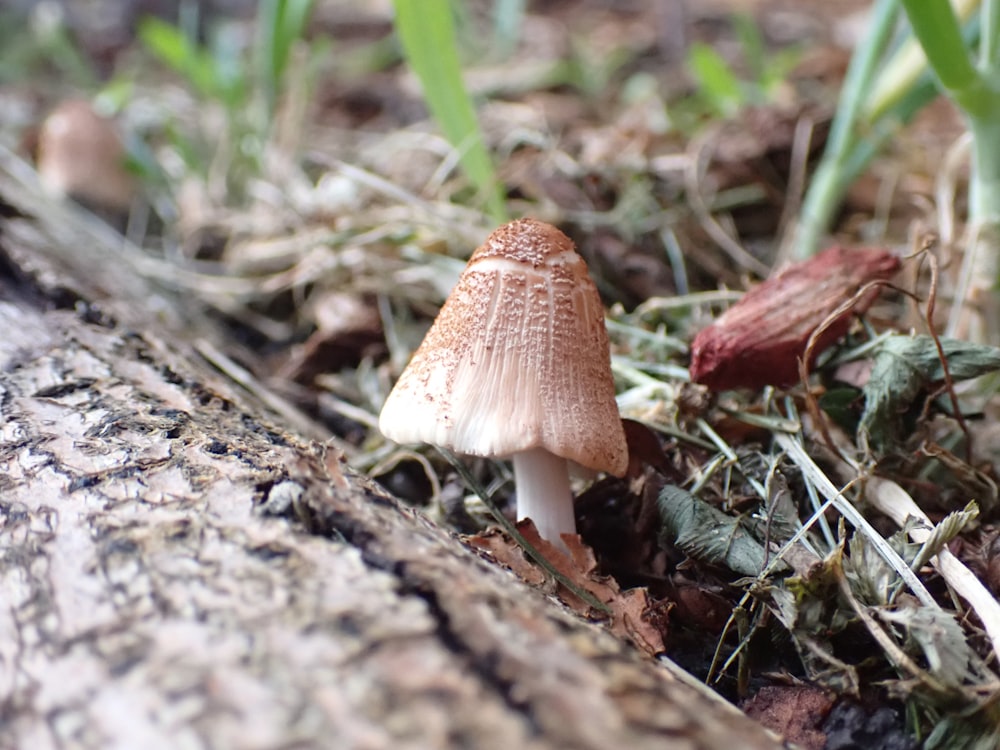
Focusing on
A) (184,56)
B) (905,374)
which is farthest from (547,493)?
(184,56)

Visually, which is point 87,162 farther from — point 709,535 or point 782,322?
point 709,535

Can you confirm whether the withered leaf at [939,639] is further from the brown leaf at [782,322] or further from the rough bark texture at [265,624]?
the brown leaf at [782,322]

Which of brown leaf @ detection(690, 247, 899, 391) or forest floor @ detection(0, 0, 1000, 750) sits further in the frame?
brown leaf @ detection(690, 247, 899, 391)

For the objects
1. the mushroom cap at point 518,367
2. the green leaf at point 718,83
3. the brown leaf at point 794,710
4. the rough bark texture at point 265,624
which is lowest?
the brown leaf at point 794,710

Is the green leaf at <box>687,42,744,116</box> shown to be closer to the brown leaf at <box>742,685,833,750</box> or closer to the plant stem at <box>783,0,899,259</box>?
the plant stem at <box>783,0,899,259</box>

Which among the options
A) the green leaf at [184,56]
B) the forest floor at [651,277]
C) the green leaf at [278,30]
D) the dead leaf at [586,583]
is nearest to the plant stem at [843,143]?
the forest floor at [651,277]

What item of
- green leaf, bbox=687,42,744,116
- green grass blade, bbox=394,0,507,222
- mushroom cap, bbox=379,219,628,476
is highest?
green leaf, bbox=687,42,744,116

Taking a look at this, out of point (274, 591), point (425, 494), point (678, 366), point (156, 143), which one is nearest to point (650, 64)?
point (156, 143)

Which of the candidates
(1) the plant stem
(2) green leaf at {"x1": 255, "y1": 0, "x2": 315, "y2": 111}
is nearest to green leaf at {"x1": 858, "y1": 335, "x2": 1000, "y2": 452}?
(1) the plant stem
